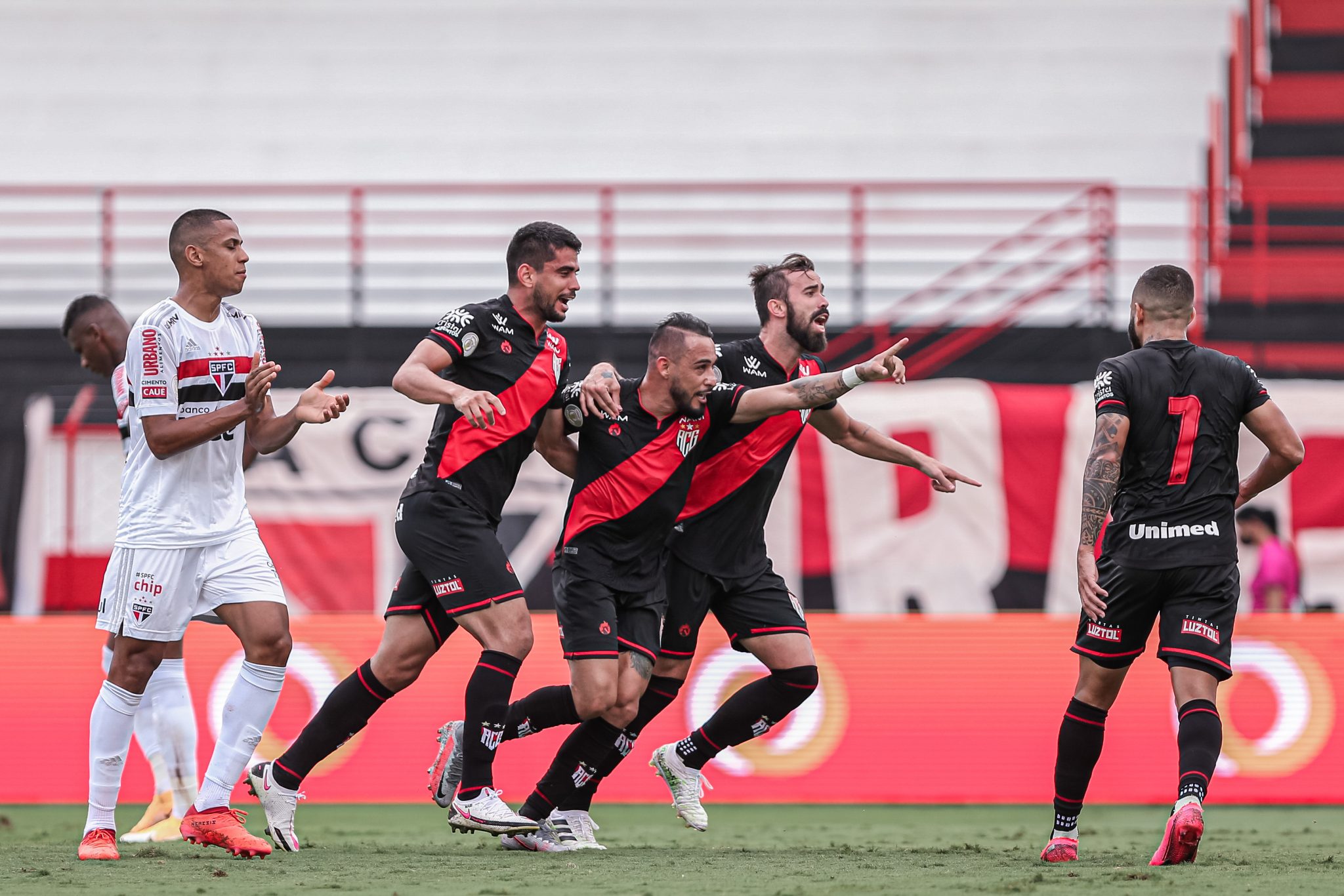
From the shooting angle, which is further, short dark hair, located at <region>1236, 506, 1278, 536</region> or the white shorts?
short dark hair, located at <region>1236, 506, 1278, 536</region>

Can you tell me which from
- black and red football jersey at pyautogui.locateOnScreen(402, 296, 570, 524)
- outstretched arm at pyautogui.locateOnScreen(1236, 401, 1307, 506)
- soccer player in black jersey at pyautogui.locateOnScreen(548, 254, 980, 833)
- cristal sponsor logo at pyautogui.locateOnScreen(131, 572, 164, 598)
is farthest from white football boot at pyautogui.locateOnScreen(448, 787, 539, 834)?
outstretched arm at pyautogui.locateOnScreen(1236, 401, 1307, 506)

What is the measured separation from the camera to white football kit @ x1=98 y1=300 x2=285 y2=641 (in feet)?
19.6

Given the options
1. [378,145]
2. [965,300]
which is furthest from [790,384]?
[378,145]

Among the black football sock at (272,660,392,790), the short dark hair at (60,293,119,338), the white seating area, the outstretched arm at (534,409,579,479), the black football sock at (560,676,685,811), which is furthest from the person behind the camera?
the white seating area

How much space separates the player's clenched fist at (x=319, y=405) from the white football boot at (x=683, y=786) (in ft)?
7.28

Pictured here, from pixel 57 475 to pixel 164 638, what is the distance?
6599 mm

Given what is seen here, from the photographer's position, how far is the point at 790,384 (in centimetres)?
644

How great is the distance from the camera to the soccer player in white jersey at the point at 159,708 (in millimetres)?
7059

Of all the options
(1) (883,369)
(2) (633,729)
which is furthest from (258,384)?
(1) (883,369)

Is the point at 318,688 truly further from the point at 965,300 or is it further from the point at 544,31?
the point at 544,31

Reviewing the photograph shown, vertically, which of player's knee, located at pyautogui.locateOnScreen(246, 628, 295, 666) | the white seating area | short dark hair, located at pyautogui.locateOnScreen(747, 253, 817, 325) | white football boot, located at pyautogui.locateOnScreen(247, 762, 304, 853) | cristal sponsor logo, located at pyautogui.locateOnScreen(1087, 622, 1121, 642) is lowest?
white football boot, located at pyautogui.locateOnScreen(247, 762, 304, 853)

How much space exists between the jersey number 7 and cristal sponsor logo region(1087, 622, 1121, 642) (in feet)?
1.94

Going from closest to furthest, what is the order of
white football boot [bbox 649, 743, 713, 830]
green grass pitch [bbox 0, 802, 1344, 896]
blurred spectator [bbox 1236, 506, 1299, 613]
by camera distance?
green grass pitch [bbox 0, 802, 1344, 896] < white football boot [bbox 649, 743, 713, 830] < blurred spectator [bbox 1236, 506, 1299, 613]

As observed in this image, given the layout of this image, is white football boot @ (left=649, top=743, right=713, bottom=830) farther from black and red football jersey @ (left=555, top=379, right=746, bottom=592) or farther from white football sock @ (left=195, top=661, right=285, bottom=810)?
white football sock @ (left=195, top=661, right=285, bottom=810)
